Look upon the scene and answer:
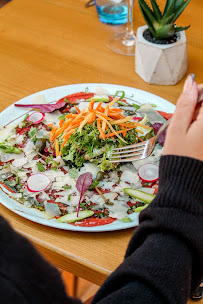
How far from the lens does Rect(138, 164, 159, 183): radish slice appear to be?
1.03 metres

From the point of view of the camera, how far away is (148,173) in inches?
41.0

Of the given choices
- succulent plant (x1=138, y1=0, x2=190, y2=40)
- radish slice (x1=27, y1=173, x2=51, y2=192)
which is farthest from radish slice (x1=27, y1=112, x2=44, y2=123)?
succulent plant (x1=138, y1=0, x2=190, y2=40)

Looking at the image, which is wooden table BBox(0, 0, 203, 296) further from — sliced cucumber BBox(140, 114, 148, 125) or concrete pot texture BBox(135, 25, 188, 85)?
sliced cucumber BBox(140, 114, 148, 125)

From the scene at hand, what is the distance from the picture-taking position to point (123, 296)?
0.63m

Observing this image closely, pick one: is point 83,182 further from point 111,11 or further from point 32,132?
point 111,11

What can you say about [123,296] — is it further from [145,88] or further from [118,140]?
[145,88]

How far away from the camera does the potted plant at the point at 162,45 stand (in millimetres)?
1311

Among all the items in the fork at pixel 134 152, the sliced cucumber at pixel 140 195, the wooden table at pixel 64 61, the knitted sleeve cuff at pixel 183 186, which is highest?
the knitted sleeve cuff at pixel 183 186

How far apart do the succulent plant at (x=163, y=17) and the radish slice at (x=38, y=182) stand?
67 cm

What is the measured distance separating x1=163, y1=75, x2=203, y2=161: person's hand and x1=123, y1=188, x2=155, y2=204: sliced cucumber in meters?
0.27

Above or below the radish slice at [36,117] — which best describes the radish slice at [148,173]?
above

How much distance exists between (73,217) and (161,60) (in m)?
0.69

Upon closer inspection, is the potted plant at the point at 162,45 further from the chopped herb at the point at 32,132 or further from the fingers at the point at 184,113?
the fingers at the point at 184,113

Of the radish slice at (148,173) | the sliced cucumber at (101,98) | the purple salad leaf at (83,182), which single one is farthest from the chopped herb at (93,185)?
the sliced cucumber at (101,98)
